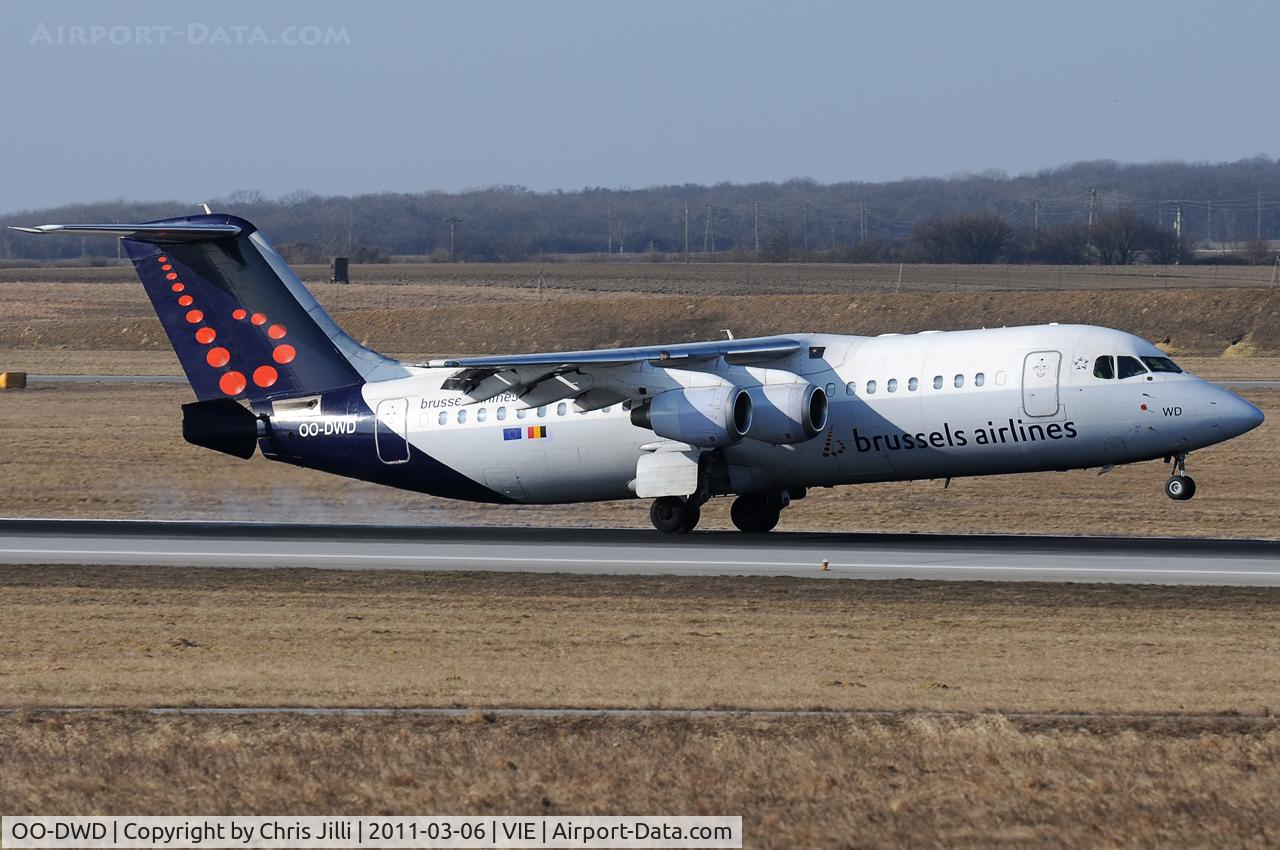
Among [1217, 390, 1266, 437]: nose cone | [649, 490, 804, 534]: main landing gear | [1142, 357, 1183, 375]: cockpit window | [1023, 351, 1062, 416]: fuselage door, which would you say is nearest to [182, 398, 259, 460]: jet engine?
[649, 490, 804, 534]: main landing gear

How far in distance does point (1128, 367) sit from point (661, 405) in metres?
7.35

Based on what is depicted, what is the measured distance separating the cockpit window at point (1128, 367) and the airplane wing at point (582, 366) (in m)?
5.15

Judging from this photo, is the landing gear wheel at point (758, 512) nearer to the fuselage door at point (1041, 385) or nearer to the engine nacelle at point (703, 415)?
the engine nacelle at point (703, 415)

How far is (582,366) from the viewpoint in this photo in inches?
1085

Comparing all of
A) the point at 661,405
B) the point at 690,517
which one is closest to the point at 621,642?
the point at 661,405

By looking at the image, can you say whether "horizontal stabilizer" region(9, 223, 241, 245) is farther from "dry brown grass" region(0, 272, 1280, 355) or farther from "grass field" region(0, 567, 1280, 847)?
"dry brown grass" region(0, 272, 1280, 355)

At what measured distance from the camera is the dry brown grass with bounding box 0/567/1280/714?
48.3 ft

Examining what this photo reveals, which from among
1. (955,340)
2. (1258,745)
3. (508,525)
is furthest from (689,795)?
(508,525)

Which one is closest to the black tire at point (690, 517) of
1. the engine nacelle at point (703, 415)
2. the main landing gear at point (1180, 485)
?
the engine nacelle at point (703, 415)

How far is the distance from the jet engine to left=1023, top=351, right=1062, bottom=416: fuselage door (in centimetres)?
1317

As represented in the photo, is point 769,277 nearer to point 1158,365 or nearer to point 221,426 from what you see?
point 221,426

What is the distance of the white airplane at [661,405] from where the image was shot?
26.3m

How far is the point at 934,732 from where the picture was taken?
42.3ft

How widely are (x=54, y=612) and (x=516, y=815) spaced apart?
10726 mm
